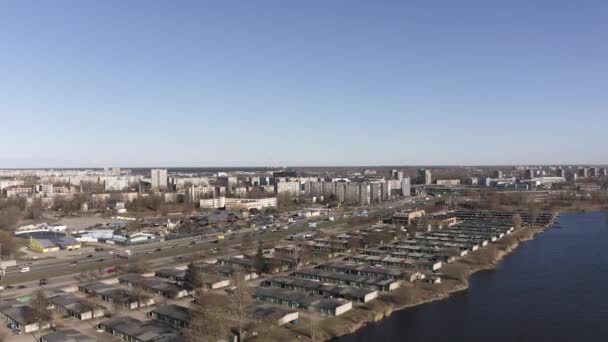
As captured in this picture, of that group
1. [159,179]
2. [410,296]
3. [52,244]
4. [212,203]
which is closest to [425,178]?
[159,179]

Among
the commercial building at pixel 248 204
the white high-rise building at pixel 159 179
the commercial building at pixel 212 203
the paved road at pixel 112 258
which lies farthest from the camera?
the white high-rise building at pixel 159 179

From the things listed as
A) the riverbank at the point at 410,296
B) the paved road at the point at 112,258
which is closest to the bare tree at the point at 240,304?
the riverbank at the point at 410,296

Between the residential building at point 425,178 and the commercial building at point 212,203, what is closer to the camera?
the commercial building at point 212,203

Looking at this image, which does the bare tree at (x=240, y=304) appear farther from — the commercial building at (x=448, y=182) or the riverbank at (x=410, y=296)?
the commercial building at (x=448, y=182)

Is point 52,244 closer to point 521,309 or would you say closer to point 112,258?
point 112,258

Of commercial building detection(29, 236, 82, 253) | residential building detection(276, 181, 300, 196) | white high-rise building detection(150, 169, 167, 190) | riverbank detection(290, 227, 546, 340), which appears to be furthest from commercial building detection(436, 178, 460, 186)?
commercial building detection(29, 236, 82, 253)

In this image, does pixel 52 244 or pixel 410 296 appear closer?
pixel 410 296
